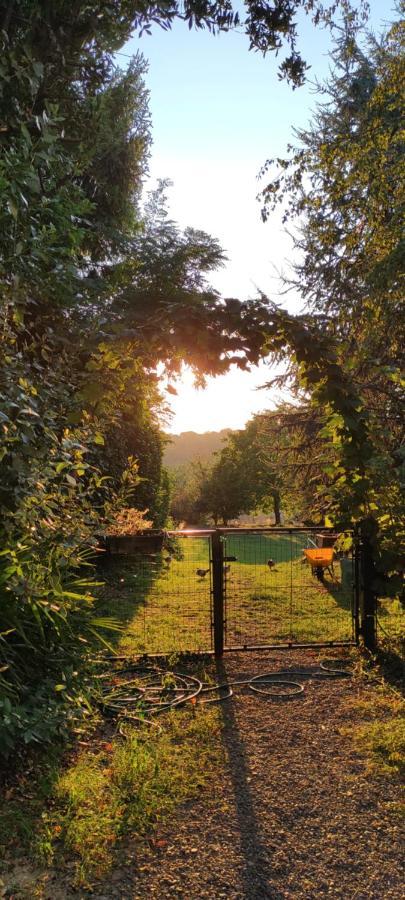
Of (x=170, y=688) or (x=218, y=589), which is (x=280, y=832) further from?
(x=218, y=589)

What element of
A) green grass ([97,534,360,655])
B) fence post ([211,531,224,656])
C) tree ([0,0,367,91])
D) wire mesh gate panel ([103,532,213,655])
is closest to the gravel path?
fence post ([211,531,224,656])

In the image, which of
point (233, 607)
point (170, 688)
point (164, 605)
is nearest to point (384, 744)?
point (170, 688)

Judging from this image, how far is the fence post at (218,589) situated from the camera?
5.31 meters

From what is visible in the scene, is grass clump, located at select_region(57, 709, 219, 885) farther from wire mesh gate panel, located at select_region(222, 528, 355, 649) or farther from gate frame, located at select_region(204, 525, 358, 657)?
wire mesh gate panel, located at select_region(222, 528, 355, 649)

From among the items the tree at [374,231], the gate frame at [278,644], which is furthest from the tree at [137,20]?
the gate frame at [278,644]

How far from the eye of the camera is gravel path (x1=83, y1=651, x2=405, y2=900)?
2.27 m

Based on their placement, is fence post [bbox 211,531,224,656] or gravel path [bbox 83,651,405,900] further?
fence post [bbox 211,531,224,656]

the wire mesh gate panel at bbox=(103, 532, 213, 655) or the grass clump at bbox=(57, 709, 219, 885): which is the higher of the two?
the wire mesh gate panel at bbox=(103, 532, 213, 655)

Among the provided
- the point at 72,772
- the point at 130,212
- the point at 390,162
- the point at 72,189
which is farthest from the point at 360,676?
the point at 130,212

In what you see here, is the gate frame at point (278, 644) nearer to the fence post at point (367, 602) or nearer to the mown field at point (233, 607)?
the fence post at point (367, 602)

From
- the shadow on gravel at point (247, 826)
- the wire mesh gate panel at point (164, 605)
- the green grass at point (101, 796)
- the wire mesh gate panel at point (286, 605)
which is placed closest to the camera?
the shadow on gravel at point (247, 826)

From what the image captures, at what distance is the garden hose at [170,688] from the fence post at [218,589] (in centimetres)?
55

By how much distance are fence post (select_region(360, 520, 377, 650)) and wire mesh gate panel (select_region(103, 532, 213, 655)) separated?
140cm

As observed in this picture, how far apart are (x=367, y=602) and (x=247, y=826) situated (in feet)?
9.90
